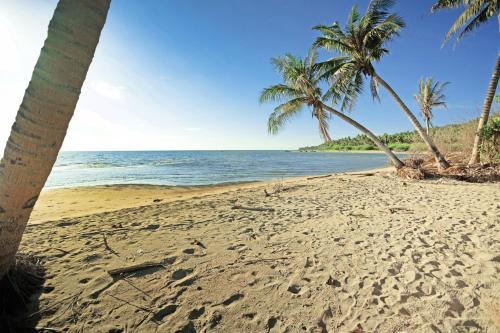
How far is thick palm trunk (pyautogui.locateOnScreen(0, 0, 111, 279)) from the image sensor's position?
5.61 ft

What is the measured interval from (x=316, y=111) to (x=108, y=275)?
13185 millimetres

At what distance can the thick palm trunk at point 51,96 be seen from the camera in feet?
5.61

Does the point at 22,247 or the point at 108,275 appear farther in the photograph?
the point at 22,247

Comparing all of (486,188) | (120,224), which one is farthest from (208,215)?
(486,188)

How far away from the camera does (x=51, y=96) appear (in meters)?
1.74

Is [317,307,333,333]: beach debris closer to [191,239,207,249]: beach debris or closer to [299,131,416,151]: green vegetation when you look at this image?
[191,239,207,249]: beach debris

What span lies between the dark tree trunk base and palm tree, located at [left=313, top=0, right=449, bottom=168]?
13852mm

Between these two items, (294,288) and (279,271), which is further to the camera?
(279,271)

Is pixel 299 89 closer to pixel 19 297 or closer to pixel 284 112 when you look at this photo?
pixel 284 112

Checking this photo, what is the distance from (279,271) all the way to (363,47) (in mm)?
12935

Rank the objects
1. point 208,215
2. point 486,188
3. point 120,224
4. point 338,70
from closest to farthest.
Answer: point 120,224, point 208,215, point 486,188, point 338,70

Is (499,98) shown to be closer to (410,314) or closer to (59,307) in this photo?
(410,314)

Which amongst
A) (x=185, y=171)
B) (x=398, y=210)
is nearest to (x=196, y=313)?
(x=398, y=210)

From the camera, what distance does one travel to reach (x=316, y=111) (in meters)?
13.9
